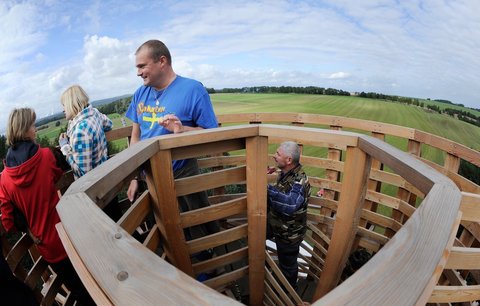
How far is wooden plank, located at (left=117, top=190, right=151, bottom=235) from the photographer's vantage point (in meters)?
1.44

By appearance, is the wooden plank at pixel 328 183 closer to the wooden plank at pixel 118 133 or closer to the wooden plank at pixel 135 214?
the wooden plank at pixel 118 133

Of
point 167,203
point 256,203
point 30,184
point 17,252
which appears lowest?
point 17,252

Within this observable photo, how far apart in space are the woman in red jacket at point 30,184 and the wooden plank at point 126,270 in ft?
4.50

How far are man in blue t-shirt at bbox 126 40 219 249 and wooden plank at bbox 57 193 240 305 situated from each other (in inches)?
56.9

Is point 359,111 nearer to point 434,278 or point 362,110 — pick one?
point 362,110

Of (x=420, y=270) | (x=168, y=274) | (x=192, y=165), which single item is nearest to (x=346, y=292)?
(x=420, y=270)

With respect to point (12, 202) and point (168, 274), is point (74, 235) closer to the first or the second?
point (168, 274)

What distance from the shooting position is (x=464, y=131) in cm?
873

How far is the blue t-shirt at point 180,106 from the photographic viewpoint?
2307mm

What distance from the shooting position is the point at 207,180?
6.95 ft

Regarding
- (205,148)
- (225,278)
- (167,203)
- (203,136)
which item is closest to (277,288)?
(225,278)

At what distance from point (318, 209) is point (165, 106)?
10.4ft

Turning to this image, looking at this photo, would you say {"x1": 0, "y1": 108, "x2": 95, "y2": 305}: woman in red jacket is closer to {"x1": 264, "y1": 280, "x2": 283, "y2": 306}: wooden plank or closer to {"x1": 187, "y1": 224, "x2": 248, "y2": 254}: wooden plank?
{"x1": 187, "y1": 224, "x2": 248, "y2": 254}: wooden plank

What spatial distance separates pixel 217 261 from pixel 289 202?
0.91 m
